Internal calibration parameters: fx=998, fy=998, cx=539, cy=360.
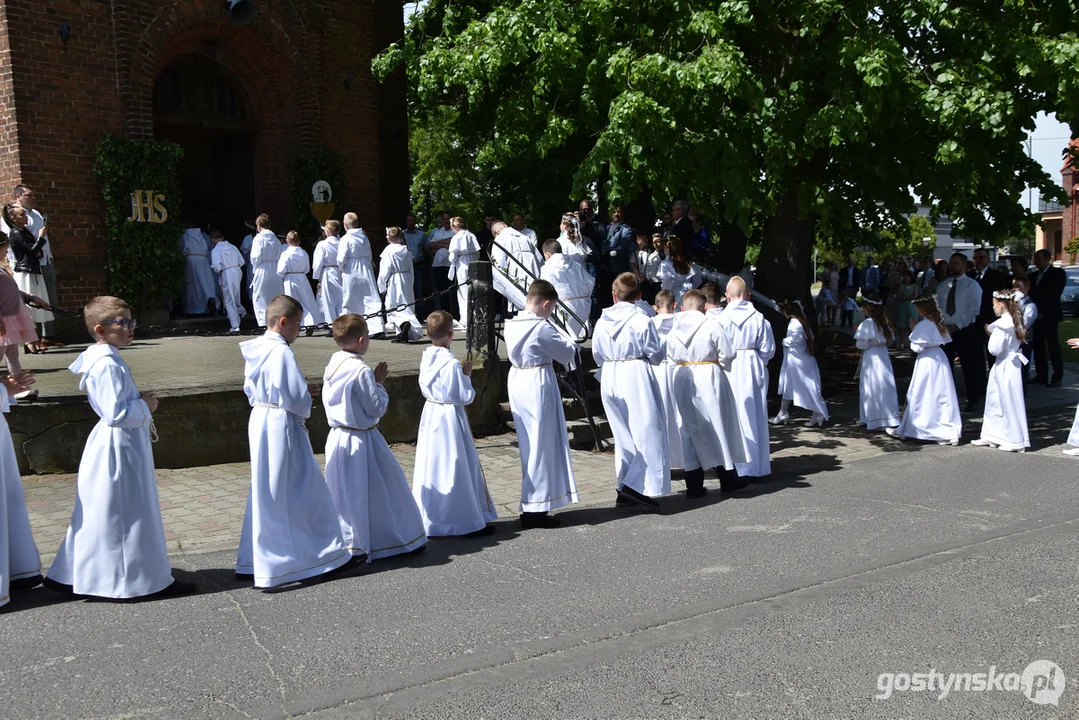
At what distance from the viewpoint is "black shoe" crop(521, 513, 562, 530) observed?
25.1 feet

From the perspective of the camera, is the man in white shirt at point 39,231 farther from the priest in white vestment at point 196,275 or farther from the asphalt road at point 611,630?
the asphalt road at point 611,630

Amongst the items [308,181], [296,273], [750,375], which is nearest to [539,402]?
[750,375]

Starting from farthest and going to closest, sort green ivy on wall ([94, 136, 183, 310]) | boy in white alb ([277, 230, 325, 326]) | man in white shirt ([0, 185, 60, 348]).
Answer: boy in white alb ([277, 230, 325, 326]), green ivy on wall ([94, 136, 183, 310]), man in white shirt ([0, 185, 60, 348])

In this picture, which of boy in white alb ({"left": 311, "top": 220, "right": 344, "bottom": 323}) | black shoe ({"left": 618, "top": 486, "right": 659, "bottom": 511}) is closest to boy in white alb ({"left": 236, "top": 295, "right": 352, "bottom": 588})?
black shoe ({"left": 618, "top": 486, "right": 659, "bottom": 511})

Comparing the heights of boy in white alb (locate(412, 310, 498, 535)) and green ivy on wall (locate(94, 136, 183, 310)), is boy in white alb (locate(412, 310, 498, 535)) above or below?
below

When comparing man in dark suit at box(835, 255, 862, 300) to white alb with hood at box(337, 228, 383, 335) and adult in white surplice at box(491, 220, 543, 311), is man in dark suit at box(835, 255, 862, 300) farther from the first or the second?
white alb with hood at box(337, 228, 383, 335)

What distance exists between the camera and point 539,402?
7.79 metres

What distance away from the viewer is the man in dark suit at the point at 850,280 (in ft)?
100

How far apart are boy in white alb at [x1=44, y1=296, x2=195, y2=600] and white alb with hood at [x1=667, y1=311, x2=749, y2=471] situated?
462 cm

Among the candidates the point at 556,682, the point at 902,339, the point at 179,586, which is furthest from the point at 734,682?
the point at 902,339

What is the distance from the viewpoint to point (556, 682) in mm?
4504

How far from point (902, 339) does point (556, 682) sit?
64.1 feet

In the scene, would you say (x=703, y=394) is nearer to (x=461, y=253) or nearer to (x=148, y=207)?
(x=461, y=253)
